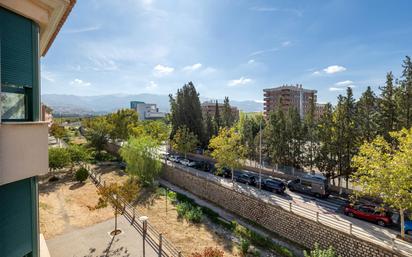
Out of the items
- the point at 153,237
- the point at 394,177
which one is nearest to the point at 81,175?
the point at 153,237

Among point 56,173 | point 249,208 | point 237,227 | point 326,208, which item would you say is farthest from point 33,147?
point 56,173

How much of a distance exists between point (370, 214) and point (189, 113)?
1359 inches

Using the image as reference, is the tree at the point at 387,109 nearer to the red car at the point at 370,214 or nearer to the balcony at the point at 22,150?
the red car at the point at 370,214

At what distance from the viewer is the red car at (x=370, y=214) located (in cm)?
1769

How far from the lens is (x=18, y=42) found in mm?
4617

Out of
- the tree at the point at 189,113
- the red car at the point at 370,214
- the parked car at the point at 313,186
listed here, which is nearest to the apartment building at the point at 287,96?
the tree at the point at 189,113

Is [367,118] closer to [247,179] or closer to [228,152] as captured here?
[247,179]

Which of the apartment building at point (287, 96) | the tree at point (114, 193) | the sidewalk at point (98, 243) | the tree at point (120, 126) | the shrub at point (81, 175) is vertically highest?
the apartment building at point (287, 96)

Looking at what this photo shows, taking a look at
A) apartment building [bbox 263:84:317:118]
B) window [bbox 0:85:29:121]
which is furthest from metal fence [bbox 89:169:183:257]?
apartment building [bbox 263:84:317:118]

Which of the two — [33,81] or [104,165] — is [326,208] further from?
[104,165]

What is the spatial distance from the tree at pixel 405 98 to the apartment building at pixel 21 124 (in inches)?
1168

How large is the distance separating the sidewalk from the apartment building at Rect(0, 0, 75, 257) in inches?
392

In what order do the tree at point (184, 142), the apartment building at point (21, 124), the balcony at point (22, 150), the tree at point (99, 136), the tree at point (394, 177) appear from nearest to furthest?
the balcony at point (22, 150) → the apartment building at point (21, 124) → the tree at point (394, 177) → the tree at point (184, 142) → the tree at point (99, 136)

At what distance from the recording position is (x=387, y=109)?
81.5 feet
